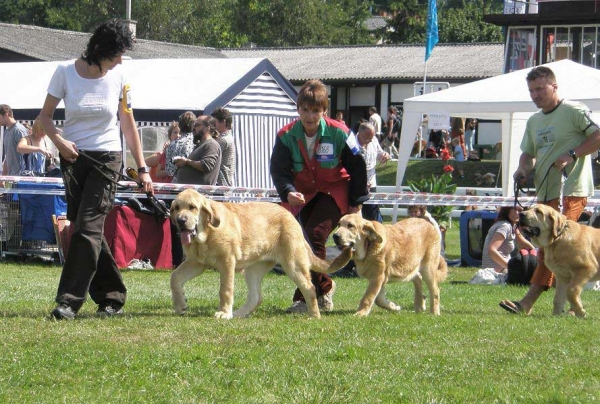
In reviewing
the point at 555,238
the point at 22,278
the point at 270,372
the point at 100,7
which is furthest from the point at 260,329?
the point at 100,7

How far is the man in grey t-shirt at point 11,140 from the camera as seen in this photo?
15180 millimetres

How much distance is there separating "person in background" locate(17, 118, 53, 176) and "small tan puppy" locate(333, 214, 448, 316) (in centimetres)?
793

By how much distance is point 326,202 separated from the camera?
799 cm

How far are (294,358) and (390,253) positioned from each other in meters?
2.31

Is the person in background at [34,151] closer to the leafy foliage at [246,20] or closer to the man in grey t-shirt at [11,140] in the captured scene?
the man in grey t-shirt at [11,140]

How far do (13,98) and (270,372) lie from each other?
1504 cm

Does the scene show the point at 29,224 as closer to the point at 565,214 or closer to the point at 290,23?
the point at 565,214

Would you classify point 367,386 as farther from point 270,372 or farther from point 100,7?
point 100,7

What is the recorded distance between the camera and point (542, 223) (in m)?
7.94

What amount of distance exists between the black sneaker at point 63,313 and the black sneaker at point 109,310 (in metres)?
0.36

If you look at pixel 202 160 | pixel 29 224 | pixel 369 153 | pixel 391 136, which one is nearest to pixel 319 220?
pixel 202 160

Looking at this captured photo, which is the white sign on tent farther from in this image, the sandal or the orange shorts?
the sandal

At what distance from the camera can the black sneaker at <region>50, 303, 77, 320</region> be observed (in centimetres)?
696

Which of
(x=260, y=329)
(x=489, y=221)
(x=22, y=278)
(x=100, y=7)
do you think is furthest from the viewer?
(x=100, y=7)
